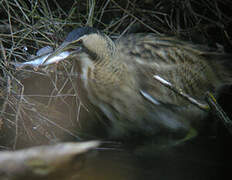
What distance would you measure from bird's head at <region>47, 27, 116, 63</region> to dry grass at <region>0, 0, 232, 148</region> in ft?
0.77

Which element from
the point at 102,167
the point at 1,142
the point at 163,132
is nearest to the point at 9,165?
the point at 102,167

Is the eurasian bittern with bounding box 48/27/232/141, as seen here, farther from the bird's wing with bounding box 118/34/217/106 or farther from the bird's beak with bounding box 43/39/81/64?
the bird's beak with bounding box 43/39/81/64

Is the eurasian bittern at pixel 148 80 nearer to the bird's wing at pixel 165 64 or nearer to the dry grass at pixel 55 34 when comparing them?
the bird's wing at pixel 165 64

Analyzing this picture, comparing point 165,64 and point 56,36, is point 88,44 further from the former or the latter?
point 165,64

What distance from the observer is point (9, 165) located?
0.90 metres

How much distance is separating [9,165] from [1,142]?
816 millimetres

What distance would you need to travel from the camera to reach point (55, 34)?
6.06ft

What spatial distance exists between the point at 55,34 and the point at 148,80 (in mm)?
539

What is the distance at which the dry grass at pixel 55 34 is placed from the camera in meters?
1.69

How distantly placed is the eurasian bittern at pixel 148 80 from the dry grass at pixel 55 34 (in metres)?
0.14

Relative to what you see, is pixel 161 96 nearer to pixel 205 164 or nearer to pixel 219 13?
pixel 205 164

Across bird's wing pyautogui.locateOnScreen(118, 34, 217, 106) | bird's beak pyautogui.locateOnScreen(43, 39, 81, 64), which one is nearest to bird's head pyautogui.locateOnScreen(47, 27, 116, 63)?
bird's beak pyautogui.locateOnScreen(43, 39, 81, 64)

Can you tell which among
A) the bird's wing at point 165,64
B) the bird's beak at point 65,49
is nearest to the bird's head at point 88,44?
the bird's beak at point 65,49

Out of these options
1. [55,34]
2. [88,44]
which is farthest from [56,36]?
[88,44]
